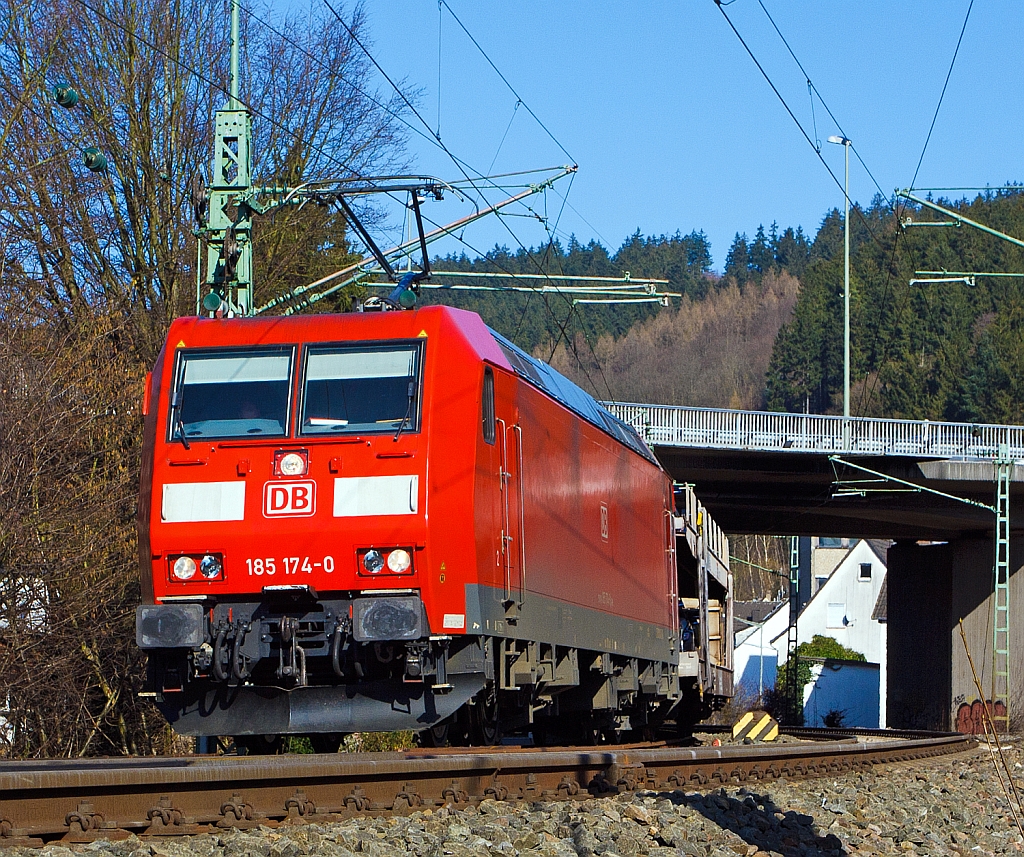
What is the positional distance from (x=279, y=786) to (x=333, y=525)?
3.15 metres

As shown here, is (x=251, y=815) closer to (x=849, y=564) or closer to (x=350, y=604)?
(x=350, y=604)

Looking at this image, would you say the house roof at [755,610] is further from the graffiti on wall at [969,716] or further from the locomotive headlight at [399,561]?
the locomotive headlight at [399,561]

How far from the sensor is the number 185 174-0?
10.6m

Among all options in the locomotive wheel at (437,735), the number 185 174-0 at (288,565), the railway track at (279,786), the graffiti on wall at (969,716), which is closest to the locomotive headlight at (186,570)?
the number 185 174-0 at (288,565)

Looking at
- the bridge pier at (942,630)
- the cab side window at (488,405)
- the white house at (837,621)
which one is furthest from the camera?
the white house at (837,621)

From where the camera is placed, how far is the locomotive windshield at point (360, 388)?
432 inches

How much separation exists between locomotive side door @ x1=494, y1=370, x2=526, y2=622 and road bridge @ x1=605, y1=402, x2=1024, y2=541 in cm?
2266

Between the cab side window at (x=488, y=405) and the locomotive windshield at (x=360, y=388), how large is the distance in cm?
61

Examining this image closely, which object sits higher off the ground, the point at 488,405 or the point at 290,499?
the point at 488,405

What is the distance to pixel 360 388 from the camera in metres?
11.2

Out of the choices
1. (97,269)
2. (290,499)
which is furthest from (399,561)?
(97,269)

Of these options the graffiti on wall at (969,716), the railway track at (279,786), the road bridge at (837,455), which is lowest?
the graffiti on wall at (969,716)

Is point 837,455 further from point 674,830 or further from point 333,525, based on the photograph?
point 674,830

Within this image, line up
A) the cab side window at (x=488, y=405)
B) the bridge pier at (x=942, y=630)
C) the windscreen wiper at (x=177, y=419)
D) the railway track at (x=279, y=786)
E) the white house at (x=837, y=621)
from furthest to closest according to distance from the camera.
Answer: the white house at (x=837, y=621) → the bridge pier at (x=942, y=630) → the cab side window at (x=488, y=405) → the windscreen wiper at (x=177, y=419) → the railway track at (x=279, y=786)
